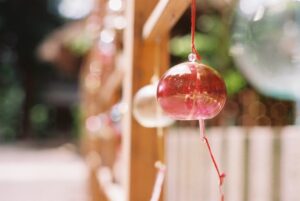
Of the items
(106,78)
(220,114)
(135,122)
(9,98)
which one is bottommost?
(135,122)

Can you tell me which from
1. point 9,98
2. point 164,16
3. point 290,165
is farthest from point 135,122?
point 9,98

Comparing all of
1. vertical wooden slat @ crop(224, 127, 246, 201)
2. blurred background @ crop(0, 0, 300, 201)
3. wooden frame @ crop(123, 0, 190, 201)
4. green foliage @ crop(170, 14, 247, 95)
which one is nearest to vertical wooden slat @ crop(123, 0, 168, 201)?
wooden frame @ crop(123, 0, 190, 201)

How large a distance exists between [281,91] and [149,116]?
0.34 metres

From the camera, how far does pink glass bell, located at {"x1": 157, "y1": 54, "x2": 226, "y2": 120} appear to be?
0.82 m

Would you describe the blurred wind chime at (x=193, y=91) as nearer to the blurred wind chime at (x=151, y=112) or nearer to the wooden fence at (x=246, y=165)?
the blurred wind chime at (x=151, y=112)

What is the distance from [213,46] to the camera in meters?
5.22

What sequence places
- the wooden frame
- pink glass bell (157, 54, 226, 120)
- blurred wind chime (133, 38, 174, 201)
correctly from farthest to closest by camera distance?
1. the wooden frame
2. blurred wind chime (133, 38, 174, 201)
3. pink glass bell (157, 54, 226, 120)

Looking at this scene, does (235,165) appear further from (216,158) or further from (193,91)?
(193,91)

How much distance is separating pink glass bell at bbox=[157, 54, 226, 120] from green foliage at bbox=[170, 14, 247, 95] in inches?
138

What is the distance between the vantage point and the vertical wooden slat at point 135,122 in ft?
4.52

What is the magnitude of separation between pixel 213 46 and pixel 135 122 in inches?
153

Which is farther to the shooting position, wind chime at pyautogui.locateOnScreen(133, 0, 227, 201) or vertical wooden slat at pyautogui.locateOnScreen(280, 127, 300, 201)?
vertical wooden slat at pyautogui.locateOnScreen(280, 127, 300, 201)

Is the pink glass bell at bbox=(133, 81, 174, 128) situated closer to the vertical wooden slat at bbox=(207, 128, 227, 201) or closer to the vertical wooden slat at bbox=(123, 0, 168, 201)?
the vertical wooden slat at bbox=(123, 0, 168, 201)

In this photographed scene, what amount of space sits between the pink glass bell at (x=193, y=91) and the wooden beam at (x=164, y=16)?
0.83 feet
